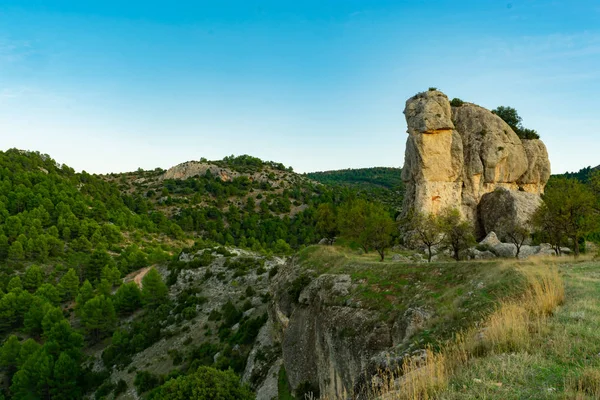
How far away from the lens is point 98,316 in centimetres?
4856

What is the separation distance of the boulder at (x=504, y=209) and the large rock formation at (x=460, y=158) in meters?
0.40

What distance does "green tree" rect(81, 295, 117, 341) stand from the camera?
48.3 m

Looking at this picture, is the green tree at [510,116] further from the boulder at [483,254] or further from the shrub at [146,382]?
the shrub at [146,382]

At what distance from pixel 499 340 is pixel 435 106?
49.3 metres

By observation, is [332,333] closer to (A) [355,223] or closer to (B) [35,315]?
(A) [355,223]

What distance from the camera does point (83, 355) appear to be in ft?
150

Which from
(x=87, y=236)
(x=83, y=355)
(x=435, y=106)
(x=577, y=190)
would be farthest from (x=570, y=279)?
(x=87, y=236)

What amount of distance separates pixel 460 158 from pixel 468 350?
49666mm

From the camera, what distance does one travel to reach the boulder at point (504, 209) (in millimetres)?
48219

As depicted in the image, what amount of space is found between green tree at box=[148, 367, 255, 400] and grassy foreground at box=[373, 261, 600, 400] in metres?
14.9

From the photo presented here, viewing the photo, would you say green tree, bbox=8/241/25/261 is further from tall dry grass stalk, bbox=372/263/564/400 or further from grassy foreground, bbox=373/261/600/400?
grassy foreground, bbox=373/261/600/400

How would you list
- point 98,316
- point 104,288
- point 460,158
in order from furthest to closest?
point 104,288, point 460,158, point 98,316

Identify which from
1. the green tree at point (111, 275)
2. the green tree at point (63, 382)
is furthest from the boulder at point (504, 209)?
the green tree at point (111, 275)

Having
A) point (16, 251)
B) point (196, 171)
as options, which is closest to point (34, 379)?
point (16, 251)
